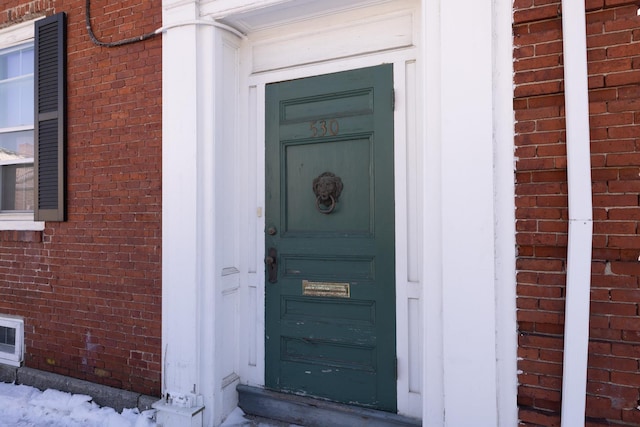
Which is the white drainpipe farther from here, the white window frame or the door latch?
the white window frame

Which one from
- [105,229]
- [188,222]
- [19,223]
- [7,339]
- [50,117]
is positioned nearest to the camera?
[188,222]

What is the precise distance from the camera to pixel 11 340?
434 centimetres

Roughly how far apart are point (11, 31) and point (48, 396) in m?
3.62

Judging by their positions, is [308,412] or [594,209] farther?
[308,412]

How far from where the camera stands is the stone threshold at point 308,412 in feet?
9.43

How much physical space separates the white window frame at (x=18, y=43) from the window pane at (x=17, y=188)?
11 cm

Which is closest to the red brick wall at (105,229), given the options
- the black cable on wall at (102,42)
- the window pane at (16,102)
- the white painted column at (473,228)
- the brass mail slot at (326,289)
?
the black cable on wall at (102,42)

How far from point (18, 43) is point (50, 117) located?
1.05 meters

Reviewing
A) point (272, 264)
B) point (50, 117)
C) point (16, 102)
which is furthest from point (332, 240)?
point (16, 102)

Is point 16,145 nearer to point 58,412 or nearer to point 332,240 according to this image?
point 58,412

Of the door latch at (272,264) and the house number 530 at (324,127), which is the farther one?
the door latch at (272,264)

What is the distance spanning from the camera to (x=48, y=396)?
12.4 ft

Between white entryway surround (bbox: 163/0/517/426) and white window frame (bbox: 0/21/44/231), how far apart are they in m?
1.82

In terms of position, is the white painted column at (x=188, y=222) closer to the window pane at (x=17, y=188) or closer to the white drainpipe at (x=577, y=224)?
the window pane at (x=17, y=188)
